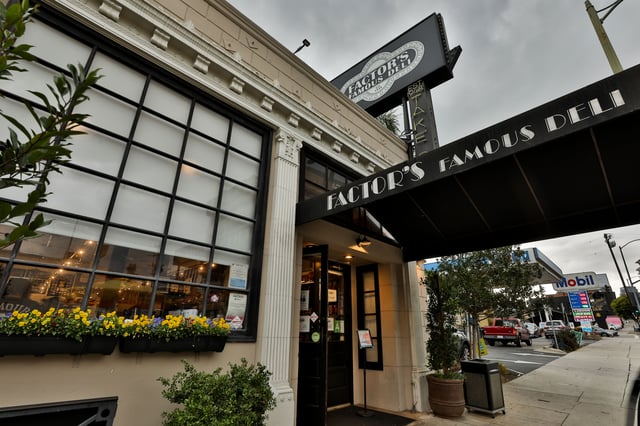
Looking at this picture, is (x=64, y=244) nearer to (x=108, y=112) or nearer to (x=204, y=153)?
(x=108, y=112)

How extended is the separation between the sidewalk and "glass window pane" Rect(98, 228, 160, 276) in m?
5.16

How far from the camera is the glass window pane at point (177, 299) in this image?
134 inches

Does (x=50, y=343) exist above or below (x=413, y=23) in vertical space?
below

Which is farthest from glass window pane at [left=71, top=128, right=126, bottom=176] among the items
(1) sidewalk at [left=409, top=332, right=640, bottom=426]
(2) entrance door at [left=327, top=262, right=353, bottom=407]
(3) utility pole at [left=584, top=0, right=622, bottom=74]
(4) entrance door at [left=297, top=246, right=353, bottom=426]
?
(3) utility pole at [left=584, top=0, right=622, bottom=74]

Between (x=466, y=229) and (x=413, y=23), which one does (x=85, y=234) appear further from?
(x=413, y=23)

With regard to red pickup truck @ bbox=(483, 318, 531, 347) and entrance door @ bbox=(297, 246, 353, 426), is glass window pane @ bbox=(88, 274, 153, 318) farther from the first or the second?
red pickup truck @ bbox=(483, 318, 531, 347)

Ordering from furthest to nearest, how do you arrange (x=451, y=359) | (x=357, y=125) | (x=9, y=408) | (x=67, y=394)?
1. (x=357, y=125)
2. (x=451, y=359)
3. (x=67, y=394)
4. (x=9, y=408)

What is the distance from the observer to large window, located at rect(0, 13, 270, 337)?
296 cm

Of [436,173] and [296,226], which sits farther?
[296,226]

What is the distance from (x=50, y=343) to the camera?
252 cm

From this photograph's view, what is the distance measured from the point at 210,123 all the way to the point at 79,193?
1.98m

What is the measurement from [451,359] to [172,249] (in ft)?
19.0

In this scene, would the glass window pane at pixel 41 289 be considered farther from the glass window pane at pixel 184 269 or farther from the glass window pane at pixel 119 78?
the glass window pane at pixel 119 78

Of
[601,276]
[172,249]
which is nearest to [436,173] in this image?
[172,249]
